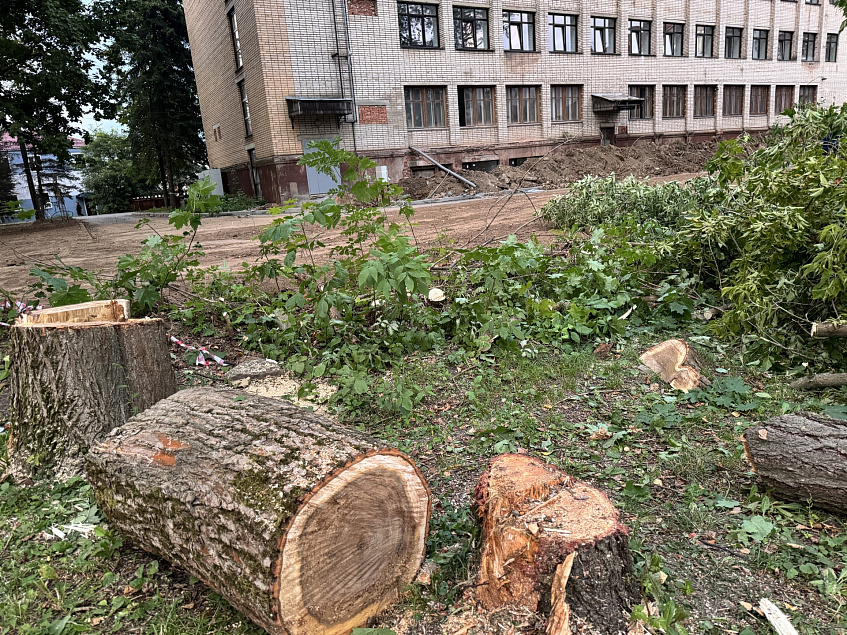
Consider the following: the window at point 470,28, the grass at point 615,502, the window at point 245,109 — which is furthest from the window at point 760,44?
the grass at point 615,502

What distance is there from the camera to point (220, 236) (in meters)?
13.1

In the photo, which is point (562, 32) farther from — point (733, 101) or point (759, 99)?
point (759, 99)

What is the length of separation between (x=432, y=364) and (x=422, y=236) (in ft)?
20.2

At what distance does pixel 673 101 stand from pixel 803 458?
30954 millimetres

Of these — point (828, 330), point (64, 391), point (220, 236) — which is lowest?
point (828, 330)

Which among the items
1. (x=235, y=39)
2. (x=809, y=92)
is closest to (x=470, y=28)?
(x=235, y=39)

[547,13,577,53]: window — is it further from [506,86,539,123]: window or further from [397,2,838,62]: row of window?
[506,86,539,123]: window

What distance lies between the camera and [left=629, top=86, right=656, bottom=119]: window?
27.5 meters

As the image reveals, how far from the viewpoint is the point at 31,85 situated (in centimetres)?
1677

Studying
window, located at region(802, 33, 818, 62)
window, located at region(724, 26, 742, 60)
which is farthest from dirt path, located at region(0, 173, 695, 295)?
window, located at region(802, 33, 818, 62)

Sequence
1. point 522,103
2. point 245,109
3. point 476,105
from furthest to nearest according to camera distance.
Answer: point 522,103 < point 476,105 < point 245,109

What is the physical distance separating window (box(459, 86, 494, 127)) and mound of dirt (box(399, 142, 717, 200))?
7.67 ft

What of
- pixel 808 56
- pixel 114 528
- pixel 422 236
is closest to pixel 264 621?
pixel 114 528

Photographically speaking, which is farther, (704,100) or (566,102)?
(704,100)
